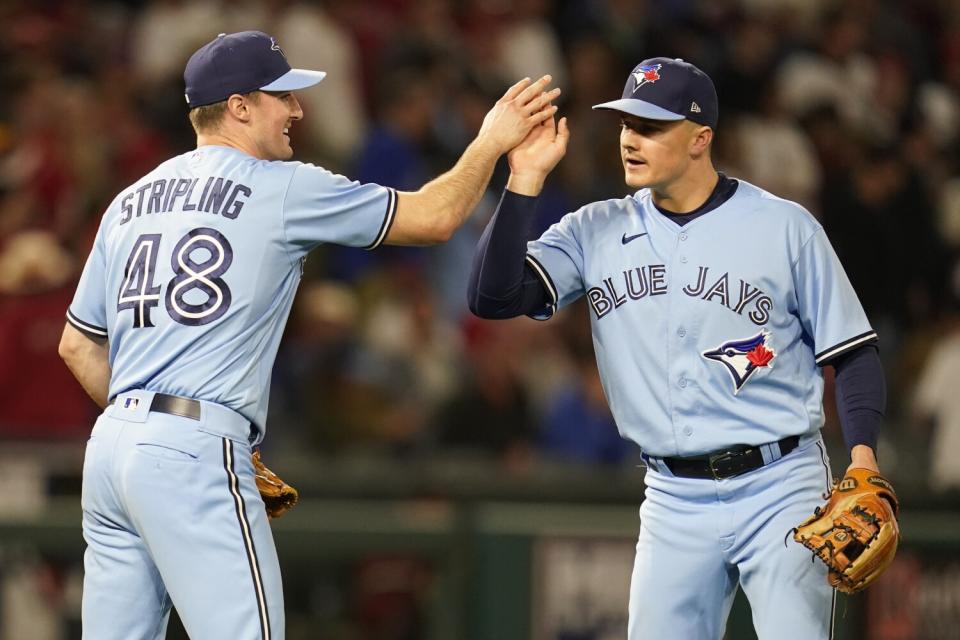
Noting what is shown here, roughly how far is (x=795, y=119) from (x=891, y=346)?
1.98 metres

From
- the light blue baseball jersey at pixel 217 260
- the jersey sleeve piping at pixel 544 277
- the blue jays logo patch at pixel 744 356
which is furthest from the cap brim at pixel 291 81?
the blue jays logo patch at pixel 744 356

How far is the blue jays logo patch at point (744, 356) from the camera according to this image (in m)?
4.25

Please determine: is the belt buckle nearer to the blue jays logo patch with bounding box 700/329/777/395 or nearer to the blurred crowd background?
the blue jays logo patch with bounding box 700/329/777/395

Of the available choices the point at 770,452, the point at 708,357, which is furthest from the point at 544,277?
the point at 770,452

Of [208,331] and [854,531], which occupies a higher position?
[208,331]

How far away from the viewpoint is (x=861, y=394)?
13.9 feet

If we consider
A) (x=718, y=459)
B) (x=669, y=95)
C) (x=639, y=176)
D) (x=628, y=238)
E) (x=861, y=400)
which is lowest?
(x=718, y=459)

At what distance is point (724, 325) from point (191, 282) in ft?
4.69

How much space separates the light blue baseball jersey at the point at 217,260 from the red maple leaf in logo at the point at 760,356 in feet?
3.42

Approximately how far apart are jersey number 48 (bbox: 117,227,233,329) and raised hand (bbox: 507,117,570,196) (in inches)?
34.4

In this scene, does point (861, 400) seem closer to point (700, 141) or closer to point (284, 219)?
point (700, 141)

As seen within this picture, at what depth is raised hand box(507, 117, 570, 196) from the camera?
14.4 feet

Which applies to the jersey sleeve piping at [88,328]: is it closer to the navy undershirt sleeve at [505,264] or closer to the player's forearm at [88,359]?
the player's forearm at [88,359]

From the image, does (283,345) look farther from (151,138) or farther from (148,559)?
(148,559)
